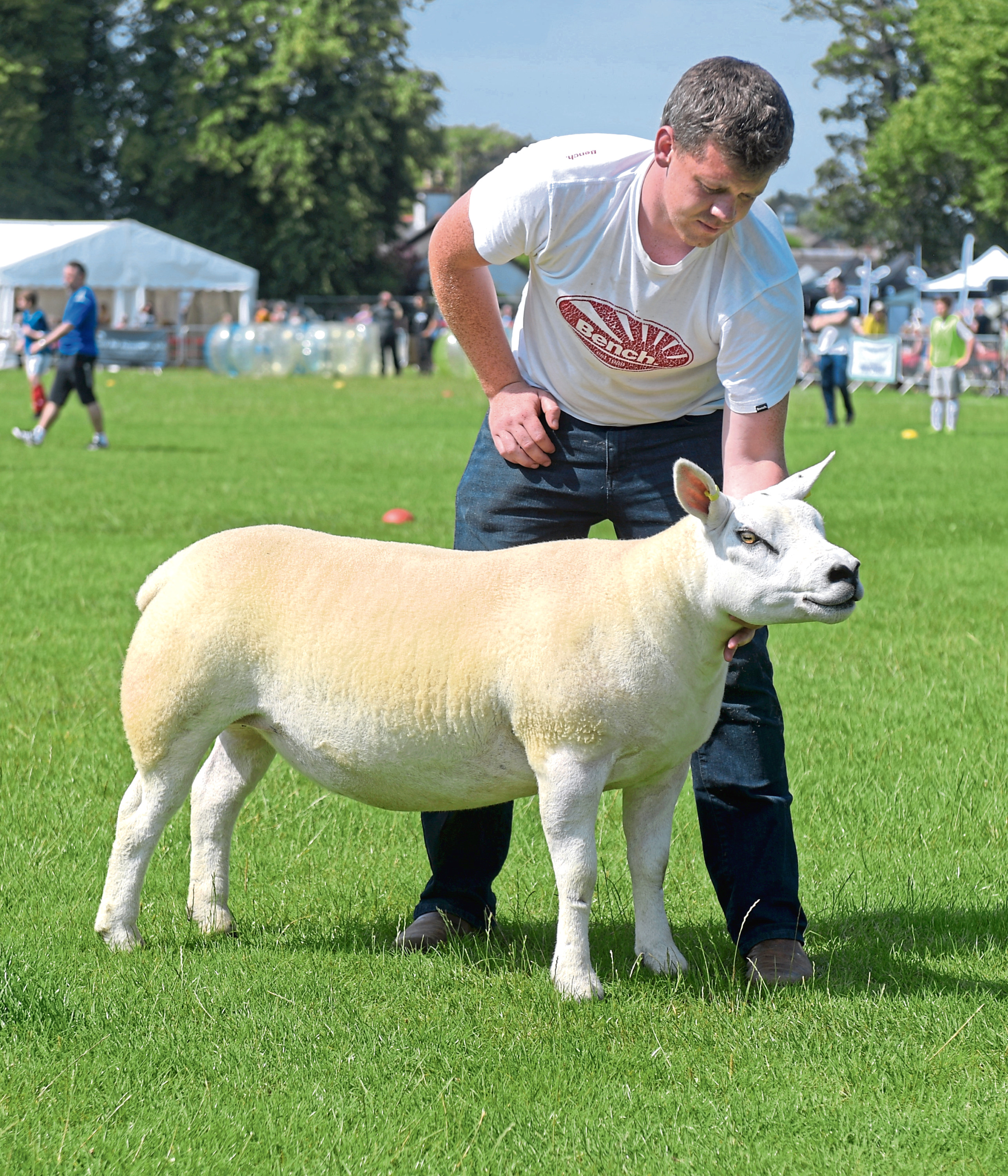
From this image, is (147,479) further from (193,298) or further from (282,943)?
(193,298)

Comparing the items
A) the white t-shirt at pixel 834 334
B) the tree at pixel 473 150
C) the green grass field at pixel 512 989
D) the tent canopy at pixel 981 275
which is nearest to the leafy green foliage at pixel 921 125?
the tent canopy at pixel 981 275

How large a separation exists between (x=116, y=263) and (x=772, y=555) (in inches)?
1819

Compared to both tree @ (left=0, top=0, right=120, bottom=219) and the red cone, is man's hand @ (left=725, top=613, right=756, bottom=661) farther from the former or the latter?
tree @ (left=0, top=0, right=120, bottom=219)

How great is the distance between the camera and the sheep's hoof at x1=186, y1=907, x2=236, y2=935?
4.49m

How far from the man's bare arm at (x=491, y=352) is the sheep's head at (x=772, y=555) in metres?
0.86

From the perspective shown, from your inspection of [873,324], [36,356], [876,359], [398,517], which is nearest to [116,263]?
[873,324]

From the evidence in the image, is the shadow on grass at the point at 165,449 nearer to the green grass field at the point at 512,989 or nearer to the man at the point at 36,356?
the man at the point at 36,356

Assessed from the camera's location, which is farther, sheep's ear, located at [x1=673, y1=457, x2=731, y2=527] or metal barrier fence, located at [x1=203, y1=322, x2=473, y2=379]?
metal barrier fence, located at [x1=203, y1=322, x2=473, y2=379]

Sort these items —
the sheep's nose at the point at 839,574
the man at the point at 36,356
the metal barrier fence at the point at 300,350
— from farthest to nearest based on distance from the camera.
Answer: the metal barrier fence at the point at 300,350, the man at the point at 36,356, the sheep's nose at the point at 839,574

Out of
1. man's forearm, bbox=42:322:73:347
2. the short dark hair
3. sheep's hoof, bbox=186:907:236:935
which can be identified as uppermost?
the short dark hair

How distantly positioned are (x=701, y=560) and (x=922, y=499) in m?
12.3

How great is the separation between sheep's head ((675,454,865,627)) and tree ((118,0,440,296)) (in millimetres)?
60965

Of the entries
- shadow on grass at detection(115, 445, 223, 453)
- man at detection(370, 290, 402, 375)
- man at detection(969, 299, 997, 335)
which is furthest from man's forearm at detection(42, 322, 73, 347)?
man at detection(969, 299, 997, 335)

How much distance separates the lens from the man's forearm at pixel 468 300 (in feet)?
14.1
